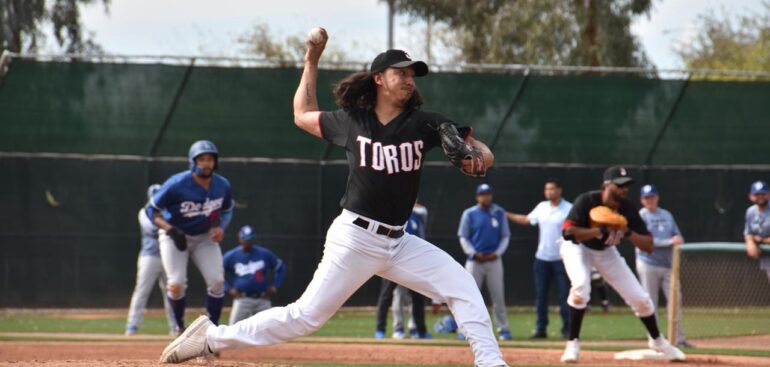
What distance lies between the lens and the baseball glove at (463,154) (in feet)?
20.0

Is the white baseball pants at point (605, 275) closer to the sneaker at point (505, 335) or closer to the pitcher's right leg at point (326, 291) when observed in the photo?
the sneaker at point (505, 335)

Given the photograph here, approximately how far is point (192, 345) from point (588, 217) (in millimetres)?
4712

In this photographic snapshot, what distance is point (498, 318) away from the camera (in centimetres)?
1380

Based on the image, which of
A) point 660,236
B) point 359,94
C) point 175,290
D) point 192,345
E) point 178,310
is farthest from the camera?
point 660,236

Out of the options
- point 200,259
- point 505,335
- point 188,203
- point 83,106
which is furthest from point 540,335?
Answer: point 83,106

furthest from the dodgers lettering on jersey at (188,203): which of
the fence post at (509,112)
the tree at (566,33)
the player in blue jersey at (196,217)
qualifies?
the tree at (566,33)

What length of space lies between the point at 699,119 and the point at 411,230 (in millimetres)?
6621

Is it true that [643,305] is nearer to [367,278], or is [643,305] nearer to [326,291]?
[367,278]

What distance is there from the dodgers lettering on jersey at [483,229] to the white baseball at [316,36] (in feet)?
26.2

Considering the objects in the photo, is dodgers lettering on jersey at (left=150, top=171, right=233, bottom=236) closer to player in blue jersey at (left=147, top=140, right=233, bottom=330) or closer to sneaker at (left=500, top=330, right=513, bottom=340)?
player in blue jersey at (left=147, top=140, right=233, bottom=330)

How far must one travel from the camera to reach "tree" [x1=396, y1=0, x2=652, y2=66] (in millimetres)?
29688

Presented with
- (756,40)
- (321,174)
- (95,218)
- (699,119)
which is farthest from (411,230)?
(756,40)

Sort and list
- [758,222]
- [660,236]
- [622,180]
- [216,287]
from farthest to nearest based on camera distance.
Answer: [758,222]
[660,236]
[216,287]
[622,180]

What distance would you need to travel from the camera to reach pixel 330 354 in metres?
11.6
